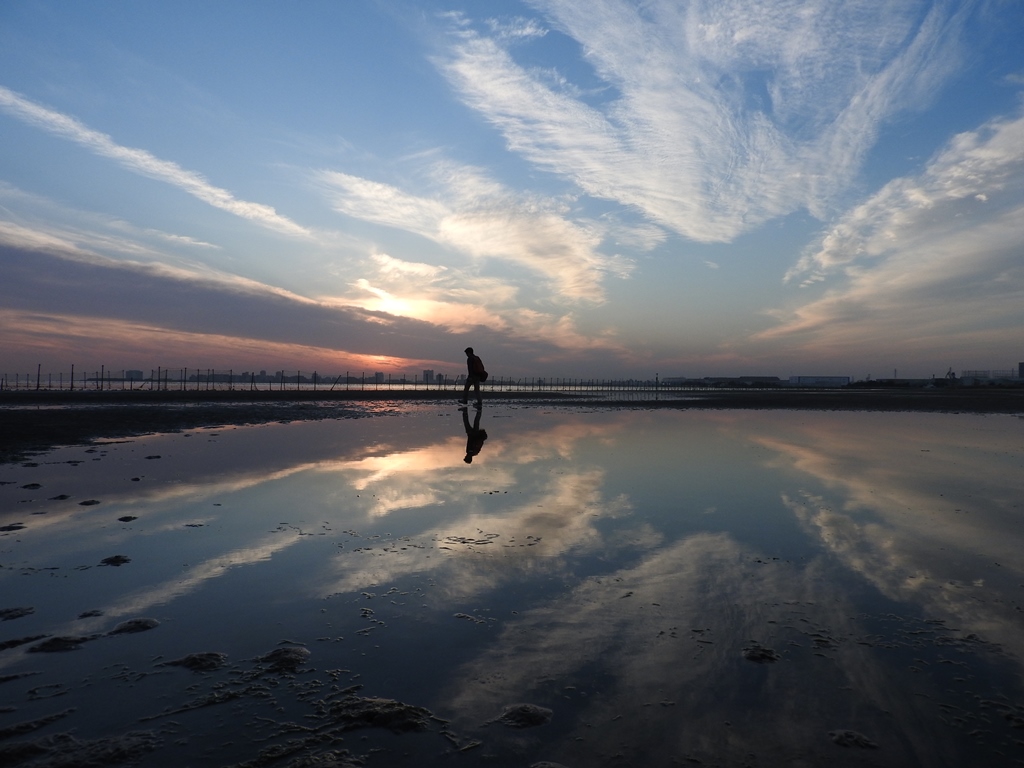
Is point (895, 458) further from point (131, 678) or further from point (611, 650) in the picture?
point (131, 678)

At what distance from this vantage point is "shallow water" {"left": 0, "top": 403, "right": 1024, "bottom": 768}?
126 inches

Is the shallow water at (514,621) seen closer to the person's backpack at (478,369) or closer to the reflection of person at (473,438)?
the reflection of person at (473,438)

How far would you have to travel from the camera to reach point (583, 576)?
5.86 metres

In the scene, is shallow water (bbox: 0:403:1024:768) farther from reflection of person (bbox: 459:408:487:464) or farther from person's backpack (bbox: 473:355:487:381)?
person's backpack (bbox: 473:355:487:381)

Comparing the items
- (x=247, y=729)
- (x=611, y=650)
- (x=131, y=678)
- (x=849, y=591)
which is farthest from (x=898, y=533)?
(x=131, y=678)

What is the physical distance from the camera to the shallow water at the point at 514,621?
10.5 ft

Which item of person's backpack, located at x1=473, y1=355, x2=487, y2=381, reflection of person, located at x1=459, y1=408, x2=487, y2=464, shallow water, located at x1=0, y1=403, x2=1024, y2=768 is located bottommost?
shallow water, located at x1=0, y1=403, x2=1024, y2=768

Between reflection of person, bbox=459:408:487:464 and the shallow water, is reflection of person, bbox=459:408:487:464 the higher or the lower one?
the higher one

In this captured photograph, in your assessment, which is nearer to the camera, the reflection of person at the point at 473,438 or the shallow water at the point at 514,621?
the shallow water at the point at 514,621

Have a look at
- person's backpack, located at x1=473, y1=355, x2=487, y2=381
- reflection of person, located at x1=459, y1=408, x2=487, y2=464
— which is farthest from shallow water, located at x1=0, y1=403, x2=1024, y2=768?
person's backpack, located at x1=473, y1=355, x2=487, y2=381

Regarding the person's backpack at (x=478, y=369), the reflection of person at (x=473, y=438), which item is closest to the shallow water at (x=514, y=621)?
the reflection of person at (x=473, y=438)

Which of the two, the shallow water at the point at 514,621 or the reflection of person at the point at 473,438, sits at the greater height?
the reflection of person at the point at 473,438

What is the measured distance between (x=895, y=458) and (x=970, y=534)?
811 centimetres

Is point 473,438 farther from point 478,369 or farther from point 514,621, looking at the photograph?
point 478,369
